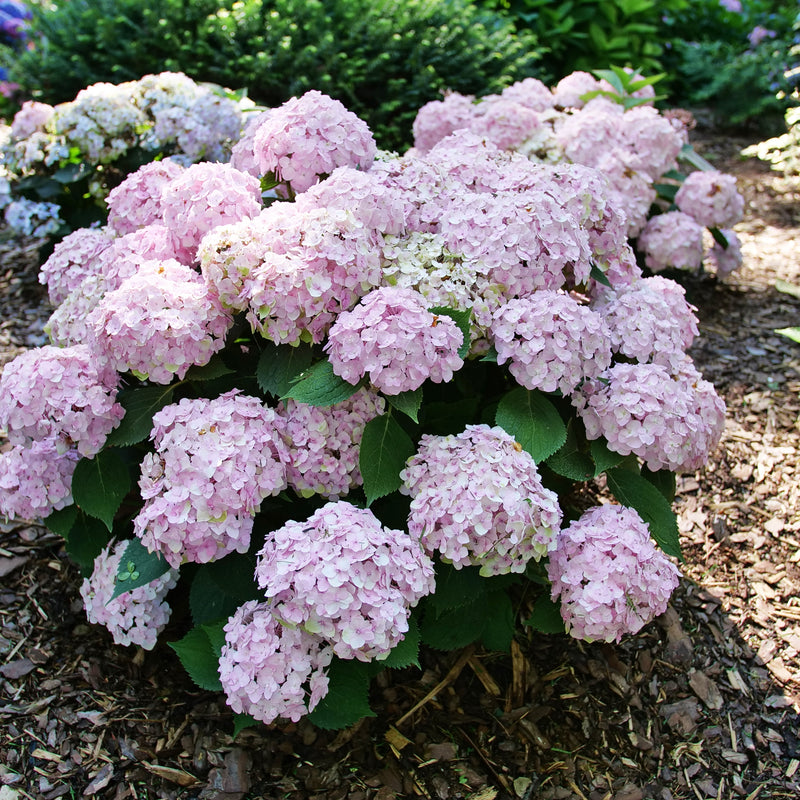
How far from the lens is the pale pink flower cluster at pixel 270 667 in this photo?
4.79 feet

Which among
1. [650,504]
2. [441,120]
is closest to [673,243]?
[441,120]

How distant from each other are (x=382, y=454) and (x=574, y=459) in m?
0.45

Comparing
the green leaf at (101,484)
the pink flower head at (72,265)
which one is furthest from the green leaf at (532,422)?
the pink flower head at (72,265)

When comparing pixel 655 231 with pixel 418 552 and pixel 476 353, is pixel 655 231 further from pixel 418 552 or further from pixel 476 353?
pixel 418 552

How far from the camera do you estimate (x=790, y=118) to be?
14.7ft

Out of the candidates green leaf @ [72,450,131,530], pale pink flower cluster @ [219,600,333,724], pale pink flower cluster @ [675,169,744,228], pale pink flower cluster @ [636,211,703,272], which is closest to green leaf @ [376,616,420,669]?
pale pink flower cluster @ [219,600,333,724]

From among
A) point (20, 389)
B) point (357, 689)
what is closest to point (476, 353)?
point (357, 689)

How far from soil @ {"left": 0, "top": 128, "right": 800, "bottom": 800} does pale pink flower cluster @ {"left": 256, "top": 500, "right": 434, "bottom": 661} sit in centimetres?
51

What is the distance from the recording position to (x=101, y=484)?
1735 millimetres

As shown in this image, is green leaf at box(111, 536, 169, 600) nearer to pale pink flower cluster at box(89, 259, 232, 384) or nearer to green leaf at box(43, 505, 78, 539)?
green leaf at box(43, 505, 78, 539)

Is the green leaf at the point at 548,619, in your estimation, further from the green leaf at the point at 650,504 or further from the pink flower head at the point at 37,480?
the pink flower head at the point at 37,480

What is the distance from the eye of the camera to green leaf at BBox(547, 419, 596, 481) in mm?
1717

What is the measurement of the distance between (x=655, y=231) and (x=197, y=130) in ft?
6.27

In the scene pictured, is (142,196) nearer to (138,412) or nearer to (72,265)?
(72,265)
